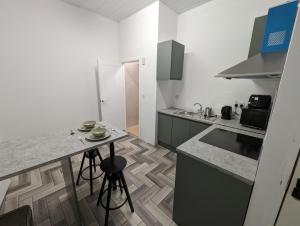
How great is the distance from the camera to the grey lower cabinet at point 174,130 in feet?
8.28

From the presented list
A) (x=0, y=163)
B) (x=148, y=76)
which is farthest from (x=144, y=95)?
(x=0, y=163)

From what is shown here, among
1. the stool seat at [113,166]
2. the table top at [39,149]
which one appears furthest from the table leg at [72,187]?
the stool seat at [113,166]

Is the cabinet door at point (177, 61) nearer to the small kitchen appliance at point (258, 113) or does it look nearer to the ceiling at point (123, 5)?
the ceiling at point (123, 5)

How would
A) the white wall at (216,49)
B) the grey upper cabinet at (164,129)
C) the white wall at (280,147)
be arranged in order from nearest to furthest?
the white wall at (280,147) < the white wall at (216,49) < the grey upper cabinet at (164,129)

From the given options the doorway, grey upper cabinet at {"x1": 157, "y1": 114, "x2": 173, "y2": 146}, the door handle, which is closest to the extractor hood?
the door handle

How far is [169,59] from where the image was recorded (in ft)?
8.68

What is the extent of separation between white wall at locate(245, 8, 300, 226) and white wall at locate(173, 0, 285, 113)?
74.4 inches

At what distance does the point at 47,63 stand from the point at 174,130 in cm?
293

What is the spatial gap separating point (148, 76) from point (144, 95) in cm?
47

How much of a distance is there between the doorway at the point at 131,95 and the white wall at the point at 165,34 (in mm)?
1402

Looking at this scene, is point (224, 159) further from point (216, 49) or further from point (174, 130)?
point (216, 49)

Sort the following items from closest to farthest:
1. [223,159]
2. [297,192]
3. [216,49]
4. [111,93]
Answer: [297,192] < [223,159] < [216,49] < [111,93]

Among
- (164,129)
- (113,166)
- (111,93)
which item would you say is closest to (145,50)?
(111,93)

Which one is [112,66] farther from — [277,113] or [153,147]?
[277,113]
